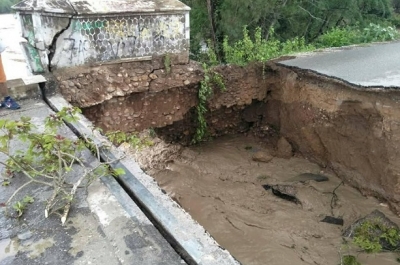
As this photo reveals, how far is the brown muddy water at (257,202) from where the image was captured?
4.46m

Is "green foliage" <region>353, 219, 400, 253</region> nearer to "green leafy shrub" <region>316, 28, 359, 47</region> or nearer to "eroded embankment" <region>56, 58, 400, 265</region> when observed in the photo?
"eroded embankment" <region>56, 58, 400, 265</region>

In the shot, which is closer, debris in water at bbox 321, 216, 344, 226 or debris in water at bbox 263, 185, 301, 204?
debris in water at bbox 321, 216, 344, 226

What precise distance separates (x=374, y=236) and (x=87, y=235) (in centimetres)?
370

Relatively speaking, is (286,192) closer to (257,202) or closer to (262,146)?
(257,202)

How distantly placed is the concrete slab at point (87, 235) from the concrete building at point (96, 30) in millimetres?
2819

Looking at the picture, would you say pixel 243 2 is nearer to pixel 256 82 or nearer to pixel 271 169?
pixel 256 82

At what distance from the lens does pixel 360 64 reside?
229 inches

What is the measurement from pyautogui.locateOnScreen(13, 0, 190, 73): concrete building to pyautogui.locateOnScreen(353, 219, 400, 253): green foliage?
3738 mm

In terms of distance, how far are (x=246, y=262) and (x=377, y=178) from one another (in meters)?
2.27

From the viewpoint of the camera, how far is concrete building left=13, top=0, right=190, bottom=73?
477cm

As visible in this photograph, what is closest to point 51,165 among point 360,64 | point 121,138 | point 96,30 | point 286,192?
point 121,138

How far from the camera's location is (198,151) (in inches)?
261

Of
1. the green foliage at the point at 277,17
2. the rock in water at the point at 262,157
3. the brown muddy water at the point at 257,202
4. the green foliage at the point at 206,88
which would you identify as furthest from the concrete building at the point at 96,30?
the green foliage at the point at 277,17

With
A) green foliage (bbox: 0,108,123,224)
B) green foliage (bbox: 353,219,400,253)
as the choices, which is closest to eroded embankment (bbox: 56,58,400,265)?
green foliage (bbox: 353,219,400,253)
